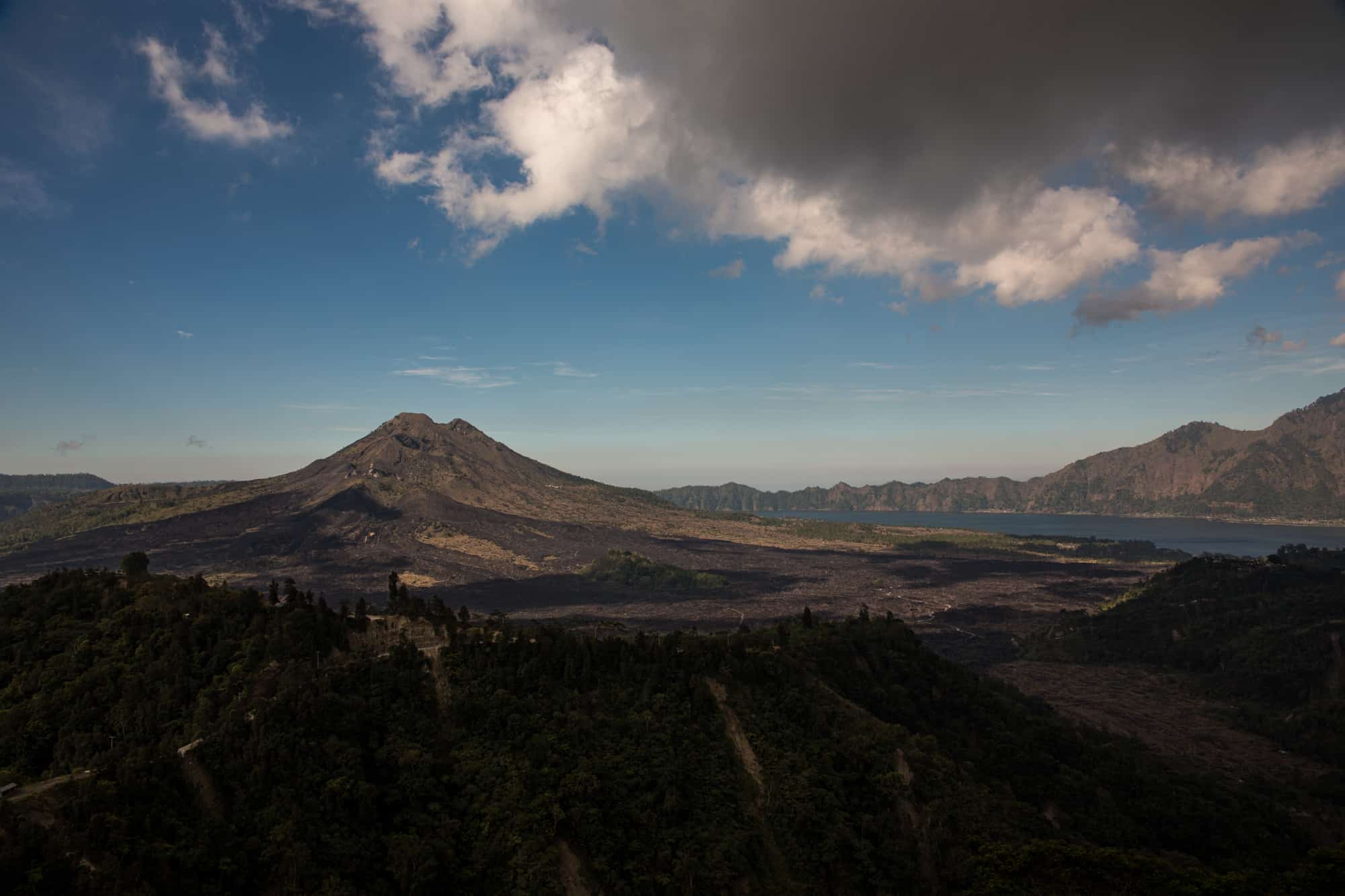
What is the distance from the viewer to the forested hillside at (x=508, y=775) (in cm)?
2848

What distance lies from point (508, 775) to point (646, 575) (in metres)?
141

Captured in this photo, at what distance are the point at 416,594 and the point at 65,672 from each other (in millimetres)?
108065

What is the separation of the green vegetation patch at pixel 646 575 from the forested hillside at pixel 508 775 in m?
116

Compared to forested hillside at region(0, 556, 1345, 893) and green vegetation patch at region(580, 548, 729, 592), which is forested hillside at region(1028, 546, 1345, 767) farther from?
green vegetation patch at region(580, 548, 729, 592)

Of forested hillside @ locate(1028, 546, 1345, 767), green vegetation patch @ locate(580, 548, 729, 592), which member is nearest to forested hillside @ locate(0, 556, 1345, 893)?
forested hillside @ locate(1028, 546, 1345, 767)

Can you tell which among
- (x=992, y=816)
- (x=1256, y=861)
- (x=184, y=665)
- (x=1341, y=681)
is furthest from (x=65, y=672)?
(x=1341, y=681)

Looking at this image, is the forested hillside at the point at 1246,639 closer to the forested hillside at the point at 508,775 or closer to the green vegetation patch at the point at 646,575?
the forested hillside at the point at 508,775

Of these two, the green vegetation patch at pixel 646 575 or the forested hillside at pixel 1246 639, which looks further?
the green vegetation patch at pixel 646 575

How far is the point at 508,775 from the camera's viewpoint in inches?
1401

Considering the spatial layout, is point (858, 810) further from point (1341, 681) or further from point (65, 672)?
point (1341, 681)

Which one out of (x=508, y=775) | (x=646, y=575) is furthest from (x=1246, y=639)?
(x=646, y=575)

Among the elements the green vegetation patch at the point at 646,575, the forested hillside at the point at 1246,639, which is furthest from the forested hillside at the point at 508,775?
the green vegetation patch at the point at 646,575

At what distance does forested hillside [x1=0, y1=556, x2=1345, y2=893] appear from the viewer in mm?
28484

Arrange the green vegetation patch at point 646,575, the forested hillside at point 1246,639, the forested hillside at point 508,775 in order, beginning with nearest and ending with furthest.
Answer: the forested hillside at point 508,775 < the forested hillside at point 1246,639 < the green vegetation patch at point 646,575
